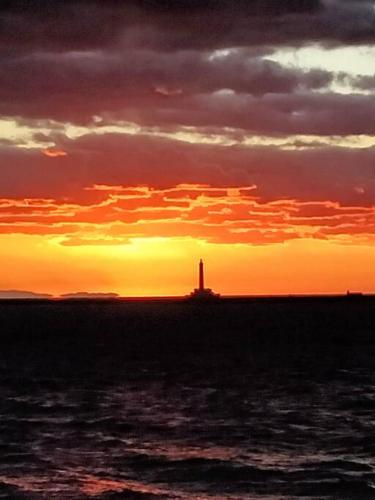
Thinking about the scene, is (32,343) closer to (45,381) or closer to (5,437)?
(45,381)

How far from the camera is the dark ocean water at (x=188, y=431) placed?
3525cm

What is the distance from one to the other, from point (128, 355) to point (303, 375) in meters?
29.5

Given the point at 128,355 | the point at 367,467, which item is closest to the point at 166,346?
the point at 128,355

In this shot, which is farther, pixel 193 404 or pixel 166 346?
pixel 166 346

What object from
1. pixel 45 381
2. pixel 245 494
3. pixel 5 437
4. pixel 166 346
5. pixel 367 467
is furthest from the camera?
pixel 166 346

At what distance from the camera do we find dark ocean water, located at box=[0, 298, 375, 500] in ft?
116

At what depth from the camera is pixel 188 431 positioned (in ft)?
156

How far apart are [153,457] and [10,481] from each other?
648 centimetres

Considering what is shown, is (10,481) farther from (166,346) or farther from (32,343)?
(32,343)

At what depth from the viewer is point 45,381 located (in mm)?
76062

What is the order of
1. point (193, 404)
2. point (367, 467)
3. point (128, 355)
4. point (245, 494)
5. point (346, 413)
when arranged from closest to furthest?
point (245, 494) < point (367, 467) < point (346, 413) < point (193, 404) < point (128, 355)

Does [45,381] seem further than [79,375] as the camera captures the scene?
No

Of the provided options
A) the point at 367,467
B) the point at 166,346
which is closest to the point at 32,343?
the point at 166,346

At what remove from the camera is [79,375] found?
8131 cm
